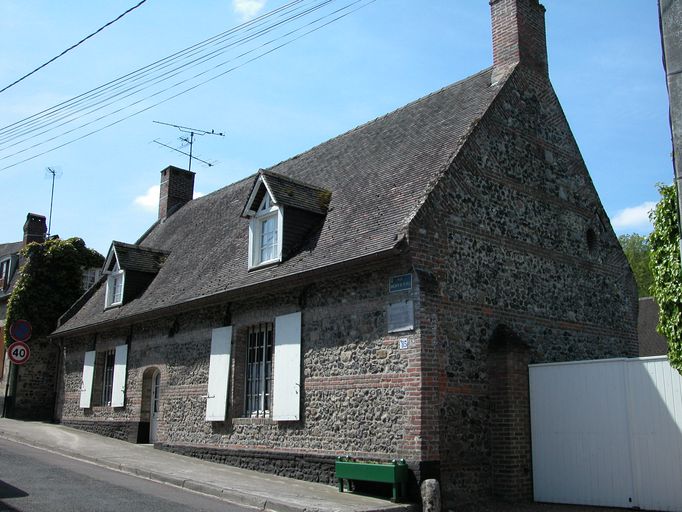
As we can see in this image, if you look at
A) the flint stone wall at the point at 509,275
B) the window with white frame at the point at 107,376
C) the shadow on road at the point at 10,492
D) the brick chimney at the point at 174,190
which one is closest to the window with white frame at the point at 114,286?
the window with white frame at the point at 107,376

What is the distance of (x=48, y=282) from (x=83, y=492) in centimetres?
1621

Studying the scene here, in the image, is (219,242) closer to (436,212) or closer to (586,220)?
(436,212)

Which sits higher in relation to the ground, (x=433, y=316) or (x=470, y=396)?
(x=433, y=316)

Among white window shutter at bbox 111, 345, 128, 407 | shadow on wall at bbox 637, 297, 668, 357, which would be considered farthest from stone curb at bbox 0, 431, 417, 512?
shadow on wall at bbox 637, 297, 668, 357

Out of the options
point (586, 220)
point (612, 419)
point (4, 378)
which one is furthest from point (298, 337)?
point (4, 378)

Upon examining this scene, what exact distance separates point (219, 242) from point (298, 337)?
5.85 m

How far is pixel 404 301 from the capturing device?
10719 millimetres

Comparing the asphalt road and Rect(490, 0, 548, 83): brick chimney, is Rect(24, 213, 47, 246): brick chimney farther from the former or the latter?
Result: Rect(490, 0, 548, 83): brick chimney

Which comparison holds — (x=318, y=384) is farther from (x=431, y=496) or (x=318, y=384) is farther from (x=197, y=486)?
(x=431, y=496)

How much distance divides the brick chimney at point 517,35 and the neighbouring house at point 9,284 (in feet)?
60.4

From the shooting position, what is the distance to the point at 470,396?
36.8ft

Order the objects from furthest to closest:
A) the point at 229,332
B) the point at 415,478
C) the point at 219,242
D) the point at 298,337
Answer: the point at 219,242 < the point at 229,332 < the point at 298,337 < the point at 415,478

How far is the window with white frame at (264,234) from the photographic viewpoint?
45.3 ft

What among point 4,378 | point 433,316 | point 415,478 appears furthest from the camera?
point 4,378
